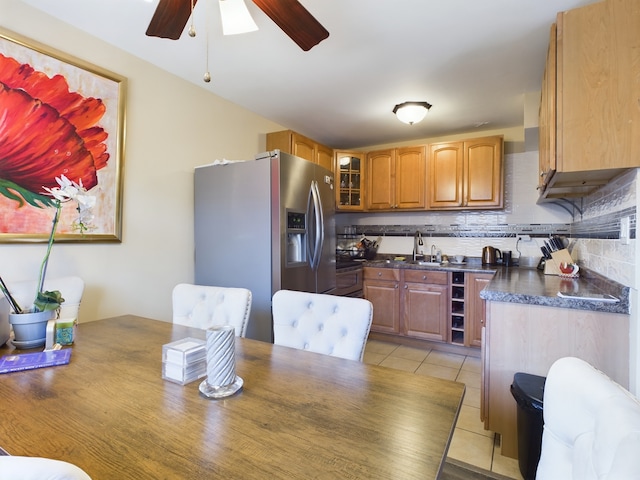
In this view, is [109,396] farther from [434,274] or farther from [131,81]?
[434,274]

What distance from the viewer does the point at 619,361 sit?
58.9 inches

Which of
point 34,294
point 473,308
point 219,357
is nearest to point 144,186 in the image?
point 34,294

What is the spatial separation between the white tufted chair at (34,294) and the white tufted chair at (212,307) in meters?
0.49

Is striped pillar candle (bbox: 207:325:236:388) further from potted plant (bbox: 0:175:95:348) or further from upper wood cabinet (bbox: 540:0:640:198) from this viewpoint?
upper wood cabinet (bbox: 540:0:640:198)

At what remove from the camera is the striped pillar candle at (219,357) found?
0.90 metres

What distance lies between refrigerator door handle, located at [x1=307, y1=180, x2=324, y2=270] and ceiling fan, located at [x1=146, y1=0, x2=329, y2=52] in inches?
46.2

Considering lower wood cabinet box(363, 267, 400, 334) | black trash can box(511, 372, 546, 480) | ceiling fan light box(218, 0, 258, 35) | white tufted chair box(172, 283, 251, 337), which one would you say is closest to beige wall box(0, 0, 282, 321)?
white tufted chair box(172, 283, 251, 337)

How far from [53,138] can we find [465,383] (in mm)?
3239

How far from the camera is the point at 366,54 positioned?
86.8 inches

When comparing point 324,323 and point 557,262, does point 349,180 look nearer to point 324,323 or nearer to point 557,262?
point 557,262

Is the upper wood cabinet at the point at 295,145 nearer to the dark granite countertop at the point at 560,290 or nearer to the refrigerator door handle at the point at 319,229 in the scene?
the refrigerator door handle at the point at 319,229

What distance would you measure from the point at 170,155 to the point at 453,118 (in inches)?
108

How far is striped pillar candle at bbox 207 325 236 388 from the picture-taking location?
902 millimetres

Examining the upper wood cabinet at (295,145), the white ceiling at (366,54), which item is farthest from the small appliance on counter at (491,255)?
the upper wood cabinet at (295,145)
